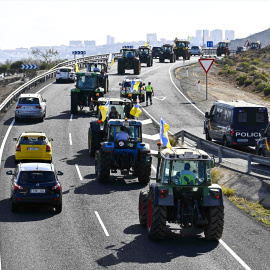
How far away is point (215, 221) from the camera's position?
Result: 53.3 feet

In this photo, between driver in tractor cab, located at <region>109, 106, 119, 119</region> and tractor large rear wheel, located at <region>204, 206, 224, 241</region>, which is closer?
tractor large rear wheel, located at <region>204, 206, 224, 241</region>

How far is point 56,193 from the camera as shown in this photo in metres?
19.9

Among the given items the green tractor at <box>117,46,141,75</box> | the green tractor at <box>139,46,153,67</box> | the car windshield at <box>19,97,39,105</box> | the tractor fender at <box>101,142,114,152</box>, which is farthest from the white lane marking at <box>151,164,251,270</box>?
the green tractor at <box>139,46,153,67</box>

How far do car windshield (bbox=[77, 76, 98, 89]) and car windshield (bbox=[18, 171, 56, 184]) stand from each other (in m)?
23.0

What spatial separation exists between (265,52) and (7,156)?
70.6 m

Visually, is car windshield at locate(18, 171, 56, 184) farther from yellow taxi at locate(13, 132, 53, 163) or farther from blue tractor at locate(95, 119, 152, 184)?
yellow taxi at locate(13, 132, 53, 163)

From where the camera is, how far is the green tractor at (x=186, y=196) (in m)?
16.1

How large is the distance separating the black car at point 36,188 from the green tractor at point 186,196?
14.9 feet

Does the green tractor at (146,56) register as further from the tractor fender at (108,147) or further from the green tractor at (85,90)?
the tractor fender at (108,147)

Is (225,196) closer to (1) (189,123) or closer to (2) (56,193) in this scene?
(2) (56,193)

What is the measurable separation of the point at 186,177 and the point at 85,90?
2702 centimetres

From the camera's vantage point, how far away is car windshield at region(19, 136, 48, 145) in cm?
2803

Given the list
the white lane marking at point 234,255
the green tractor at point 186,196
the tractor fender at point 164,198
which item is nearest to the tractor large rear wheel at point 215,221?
the green tractor at point 186,196

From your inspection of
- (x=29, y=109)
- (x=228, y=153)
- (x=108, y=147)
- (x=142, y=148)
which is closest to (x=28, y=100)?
(x=29, y=109)
